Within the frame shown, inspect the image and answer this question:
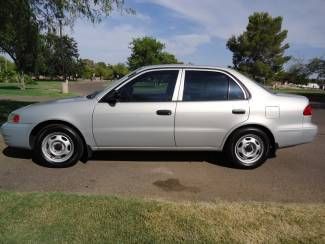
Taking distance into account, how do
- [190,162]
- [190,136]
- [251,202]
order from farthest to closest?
[190,162], [190,136], [251,202]

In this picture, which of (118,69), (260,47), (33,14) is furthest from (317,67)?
(118,69)

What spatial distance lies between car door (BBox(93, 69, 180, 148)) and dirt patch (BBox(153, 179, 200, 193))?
83 centimetres

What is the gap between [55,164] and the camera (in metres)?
6.54

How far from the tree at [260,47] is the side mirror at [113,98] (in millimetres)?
64298

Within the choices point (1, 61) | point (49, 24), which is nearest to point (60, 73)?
point (1, 61)

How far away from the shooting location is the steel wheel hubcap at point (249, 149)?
658 cm

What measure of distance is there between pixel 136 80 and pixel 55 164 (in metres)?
1.78

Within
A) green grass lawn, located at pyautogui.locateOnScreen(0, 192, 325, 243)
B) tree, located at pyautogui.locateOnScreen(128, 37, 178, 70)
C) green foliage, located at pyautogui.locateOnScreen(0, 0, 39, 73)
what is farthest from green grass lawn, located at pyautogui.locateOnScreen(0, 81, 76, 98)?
tree, located at pyautogui.locateOnScreen(128, 37, 178, 70)

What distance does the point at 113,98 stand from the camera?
649 centimetres

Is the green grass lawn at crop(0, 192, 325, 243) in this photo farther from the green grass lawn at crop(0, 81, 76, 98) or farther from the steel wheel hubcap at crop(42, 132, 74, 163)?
the green grass lawn at crop(0, 81, 76, 98)

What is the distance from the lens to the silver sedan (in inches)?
254

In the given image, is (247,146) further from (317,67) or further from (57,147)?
(317,67)

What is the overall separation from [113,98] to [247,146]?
2181 millimetres

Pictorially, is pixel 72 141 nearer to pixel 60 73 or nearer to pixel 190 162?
pixel 190 162
